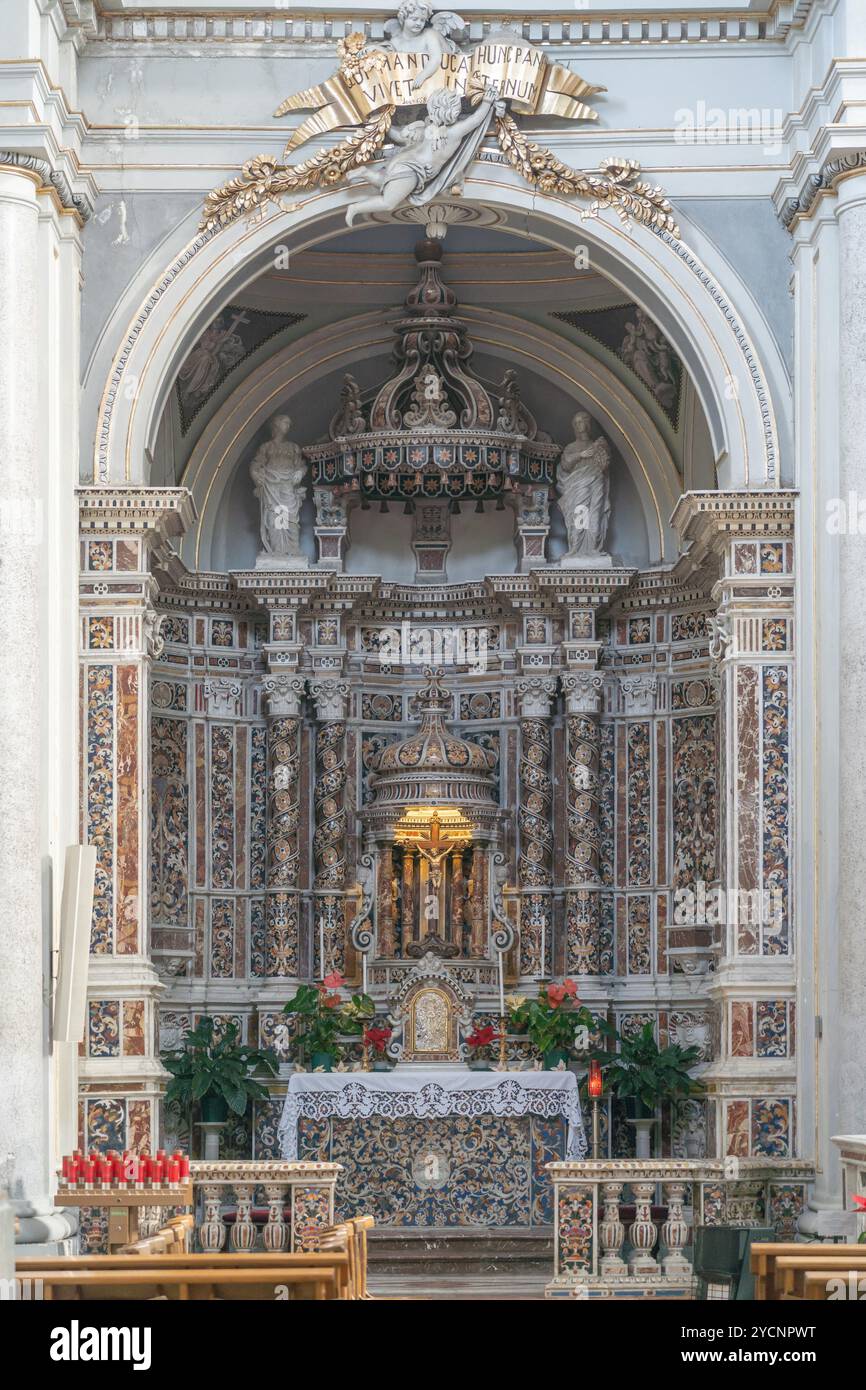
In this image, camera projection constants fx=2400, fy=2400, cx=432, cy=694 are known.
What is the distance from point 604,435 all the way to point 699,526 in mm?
3508

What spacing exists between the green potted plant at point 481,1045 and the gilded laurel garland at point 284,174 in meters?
5.67

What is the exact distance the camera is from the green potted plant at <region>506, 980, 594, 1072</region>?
16.4m

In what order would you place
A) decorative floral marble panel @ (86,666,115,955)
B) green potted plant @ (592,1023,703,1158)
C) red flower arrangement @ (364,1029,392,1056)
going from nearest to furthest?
decorative floral marble panel @ (86,666,115,955) → green potted plant @ (592,1023,703,1158) → red flower arrangement @ (364,1029,392,1056)

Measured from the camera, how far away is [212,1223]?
13.1 m

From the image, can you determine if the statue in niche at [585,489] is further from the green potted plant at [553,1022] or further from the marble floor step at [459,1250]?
the marble floor step at [459,1250]

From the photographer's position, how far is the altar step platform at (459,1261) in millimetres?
13914

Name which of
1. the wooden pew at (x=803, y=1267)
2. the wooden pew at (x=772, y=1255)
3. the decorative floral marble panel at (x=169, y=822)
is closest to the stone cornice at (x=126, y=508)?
the decorative floral marble panel at (x=169, y=822)

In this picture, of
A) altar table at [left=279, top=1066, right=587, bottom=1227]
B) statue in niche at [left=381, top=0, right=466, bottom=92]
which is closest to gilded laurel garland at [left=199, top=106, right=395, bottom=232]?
statue in niche at [left=381, top=0, right=466, bottom=92]

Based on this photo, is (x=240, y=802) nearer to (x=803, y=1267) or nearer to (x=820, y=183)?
(x=820, y=183)

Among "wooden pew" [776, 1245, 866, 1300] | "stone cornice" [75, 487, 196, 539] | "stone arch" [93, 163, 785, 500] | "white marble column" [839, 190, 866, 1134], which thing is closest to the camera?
"wooden pew" [776, 1245, 866, 1300]

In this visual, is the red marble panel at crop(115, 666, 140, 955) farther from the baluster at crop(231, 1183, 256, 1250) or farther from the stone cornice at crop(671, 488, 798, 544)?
the stone cornice at crop(671, 488, 798, 544)

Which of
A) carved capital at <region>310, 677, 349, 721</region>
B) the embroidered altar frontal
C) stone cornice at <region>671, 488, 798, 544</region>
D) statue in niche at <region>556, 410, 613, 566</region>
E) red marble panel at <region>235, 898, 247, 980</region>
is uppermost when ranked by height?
statue in niche at <region>556, 410, 613, 566</region>

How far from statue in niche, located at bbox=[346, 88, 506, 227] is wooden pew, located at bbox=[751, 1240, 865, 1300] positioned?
306 inches
